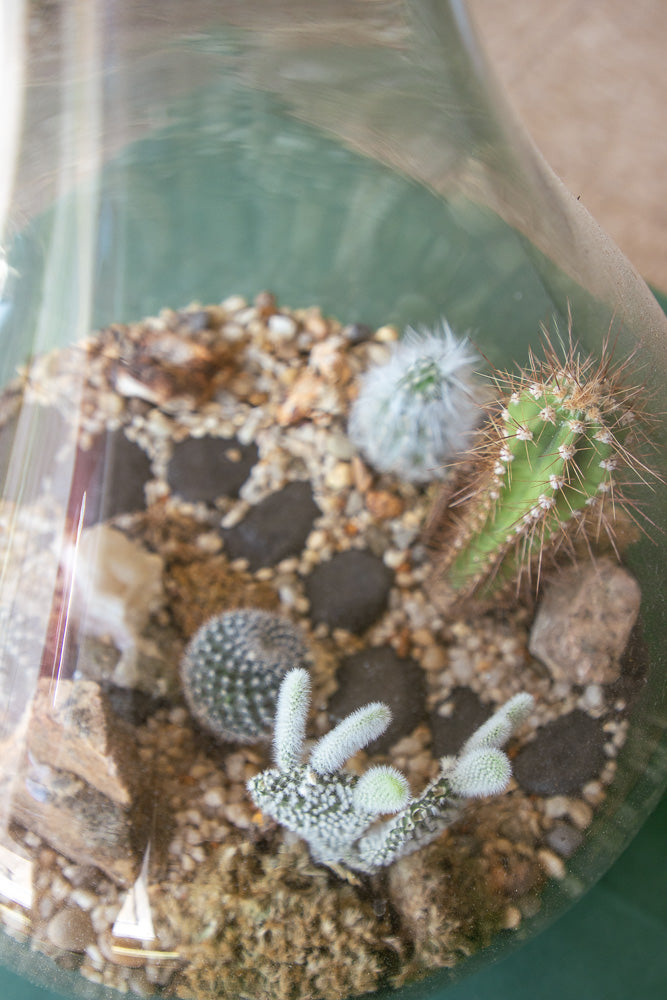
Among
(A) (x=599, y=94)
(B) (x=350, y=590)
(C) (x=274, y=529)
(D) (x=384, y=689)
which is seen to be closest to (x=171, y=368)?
(C) (x=274, y=529)

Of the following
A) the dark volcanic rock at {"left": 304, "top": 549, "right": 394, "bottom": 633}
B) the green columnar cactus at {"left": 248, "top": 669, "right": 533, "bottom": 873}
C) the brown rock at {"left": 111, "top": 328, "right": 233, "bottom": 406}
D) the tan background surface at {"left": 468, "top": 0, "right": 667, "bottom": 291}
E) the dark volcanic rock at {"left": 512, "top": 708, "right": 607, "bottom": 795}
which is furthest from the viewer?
the tan background surface at {"left": 468, "top": 0, "right": 667, "bottom": 291}

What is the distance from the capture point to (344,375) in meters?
0.92

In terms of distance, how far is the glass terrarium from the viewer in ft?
1.97

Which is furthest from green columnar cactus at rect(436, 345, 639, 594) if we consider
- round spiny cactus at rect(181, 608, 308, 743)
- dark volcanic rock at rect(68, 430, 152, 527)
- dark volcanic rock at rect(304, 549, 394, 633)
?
dark volcanic rock at rect(68, 430, 152, 527)

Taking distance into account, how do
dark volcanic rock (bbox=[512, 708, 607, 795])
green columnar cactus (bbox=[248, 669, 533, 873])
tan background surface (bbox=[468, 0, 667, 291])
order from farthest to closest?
tan background surface (bbox=[468, 0, 667, 291]) < dark volcanic rock (bbox=[512, 708, 607, 795]) < green columnar cactus (bbox=[248, 669, 533, 873])

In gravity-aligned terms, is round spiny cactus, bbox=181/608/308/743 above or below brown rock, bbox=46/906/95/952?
above

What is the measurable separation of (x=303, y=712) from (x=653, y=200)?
1.40 meters

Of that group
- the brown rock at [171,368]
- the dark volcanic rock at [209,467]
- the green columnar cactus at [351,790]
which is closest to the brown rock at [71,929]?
the green columnar cactus at [351,790]

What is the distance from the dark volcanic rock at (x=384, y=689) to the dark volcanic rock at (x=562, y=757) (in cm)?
10

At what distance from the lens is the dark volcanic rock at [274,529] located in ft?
2.72

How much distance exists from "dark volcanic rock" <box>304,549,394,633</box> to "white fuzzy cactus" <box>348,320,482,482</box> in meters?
0.12

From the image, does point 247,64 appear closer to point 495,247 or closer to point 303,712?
point 495,247

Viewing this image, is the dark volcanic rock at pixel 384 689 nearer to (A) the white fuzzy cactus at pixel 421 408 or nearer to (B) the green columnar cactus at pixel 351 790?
(B) the green columnar cactus at pixel 351 790

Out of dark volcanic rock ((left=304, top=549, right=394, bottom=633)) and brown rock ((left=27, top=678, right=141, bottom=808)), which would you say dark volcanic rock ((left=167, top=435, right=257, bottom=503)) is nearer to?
dark volcanic rock ((left=304, top=549, right=394, bottom=633))
